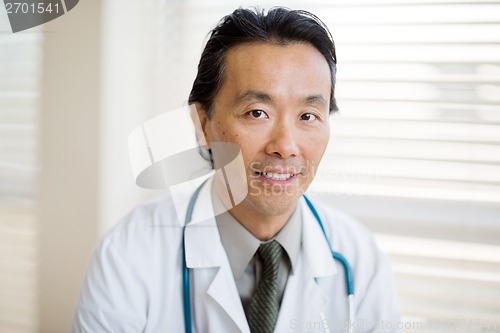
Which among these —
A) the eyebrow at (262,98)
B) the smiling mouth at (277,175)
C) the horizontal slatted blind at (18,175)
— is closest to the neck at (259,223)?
the smiling mouth at (277,175)

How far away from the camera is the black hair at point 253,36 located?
0.78 m

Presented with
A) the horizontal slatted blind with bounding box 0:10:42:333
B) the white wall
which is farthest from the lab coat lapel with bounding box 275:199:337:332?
the horizontal slatted blind with bounding box 0:10:42:333

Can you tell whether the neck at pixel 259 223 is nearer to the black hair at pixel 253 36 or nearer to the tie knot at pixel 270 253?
the tie knot at pixel 270 253

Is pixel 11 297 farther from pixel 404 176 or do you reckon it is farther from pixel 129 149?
pixel 404 176

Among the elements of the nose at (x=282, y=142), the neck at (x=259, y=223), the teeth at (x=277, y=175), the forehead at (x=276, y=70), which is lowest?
the neck at (x=259, y=223)

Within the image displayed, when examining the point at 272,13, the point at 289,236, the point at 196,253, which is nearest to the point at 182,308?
the point at 196,253

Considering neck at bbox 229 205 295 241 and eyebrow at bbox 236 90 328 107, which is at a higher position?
eyebrow at bbox 236 90 328 107

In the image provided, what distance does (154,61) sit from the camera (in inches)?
36.2

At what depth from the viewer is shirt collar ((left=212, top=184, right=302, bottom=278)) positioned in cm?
85

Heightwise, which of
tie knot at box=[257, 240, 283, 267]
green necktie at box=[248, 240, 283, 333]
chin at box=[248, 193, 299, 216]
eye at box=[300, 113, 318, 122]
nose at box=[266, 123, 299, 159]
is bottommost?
green necktie at box=[248, 240, 283, 333]

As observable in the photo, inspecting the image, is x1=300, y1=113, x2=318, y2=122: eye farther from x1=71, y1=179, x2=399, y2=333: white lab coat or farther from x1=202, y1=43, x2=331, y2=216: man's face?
x1=71, y1=179, x2=399, y2=333: white lab coat

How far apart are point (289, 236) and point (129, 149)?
14.5 inches

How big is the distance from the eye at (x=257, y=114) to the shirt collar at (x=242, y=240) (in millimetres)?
199

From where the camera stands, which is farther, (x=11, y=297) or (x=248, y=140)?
(x=11, y=297)
